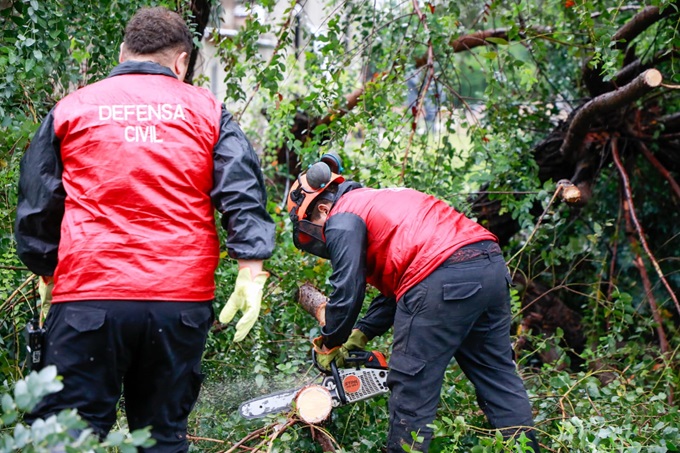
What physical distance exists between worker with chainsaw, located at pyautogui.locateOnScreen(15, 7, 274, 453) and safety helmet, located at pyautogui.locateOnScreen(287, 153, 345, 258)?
67cm

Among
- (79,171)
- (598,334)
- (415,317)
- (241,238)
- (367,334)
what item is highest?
(79,171)

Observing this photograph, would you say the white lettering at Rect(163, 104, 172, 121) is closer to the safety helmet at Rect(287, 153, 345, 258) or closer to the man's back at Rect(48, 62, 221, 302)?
the man's back at Rect(48, 62, 221, 302)

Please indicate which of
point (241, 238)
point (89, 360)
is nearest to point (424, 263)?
point (241, 238)

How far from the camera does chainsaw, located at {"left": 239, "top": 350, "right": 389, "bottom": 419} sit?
324 centimetres

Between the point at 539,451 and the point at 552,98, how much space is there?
A: 3.41 m

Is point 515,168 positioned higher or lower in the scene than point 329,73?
Result: lower

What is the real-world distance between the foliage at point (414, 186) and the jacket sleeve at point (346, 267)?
0.49 m

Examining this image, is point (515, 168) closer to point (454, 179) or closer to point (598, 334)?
point (454, 179)

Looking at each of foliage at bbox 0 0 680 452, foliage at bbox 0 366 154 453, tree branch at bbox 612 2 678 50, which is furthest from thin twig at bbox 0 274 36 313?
tree branch at bbox 612 2 678 50

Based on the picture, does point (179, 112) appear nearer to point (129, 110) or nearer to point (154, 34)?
point (129, 110)

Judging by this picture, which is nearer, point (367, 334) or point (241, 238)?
point (241, 238)

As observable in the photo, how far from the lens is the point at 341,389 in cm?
322

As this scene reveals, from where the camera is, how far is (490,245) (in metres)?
3.23

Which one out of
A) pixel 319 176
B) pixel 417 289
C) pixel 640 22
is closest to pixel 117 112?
pixel 319 176
